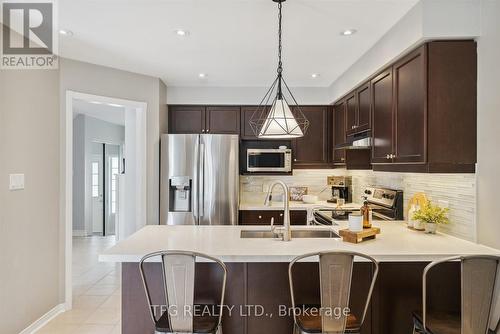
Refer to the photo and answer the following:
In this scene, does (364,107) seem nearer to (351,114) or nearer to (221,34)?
(351,114)

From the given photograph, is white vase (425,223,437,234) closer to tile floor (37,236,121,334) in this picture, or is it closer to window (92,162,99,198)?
tile floor (37,236,121,334)

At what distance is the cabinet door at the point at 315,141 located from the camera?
4535 mm

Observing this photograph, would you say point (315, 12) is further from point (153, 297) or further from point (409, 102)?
point (153, 297)

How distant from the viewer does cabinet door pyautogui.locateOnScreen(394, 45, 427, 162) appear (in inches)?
86.4

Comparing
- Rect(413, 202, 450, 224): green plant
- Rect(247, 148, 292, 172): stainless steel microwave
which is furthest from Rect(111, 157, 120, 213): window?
Rect(413, 202, 450, 224): green plant

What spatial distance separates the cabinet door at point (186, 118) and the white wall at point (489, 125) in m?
3.23

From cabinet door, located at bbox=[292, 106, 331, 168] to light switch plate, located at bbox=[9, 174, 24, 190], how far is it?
3.16m

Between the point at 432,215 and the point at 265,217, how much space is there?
84.0 inches

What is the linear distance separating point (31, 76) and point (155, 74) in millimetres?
1358

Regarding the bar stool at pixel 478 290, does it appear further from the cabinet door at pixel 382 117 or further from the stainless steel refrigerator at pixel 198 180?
the stainless steel refrigerator at pixel 198 180

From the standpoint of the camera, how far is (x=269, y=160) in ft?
14.4

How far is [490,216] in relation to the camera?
203 centimetres

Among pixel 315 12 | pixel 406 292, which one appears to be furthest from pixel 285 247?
pixel 315 12

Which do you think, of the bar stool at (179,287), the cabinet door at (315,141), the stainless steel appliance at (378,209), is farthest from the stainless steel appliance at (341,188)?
the bar stool at (179,287)
